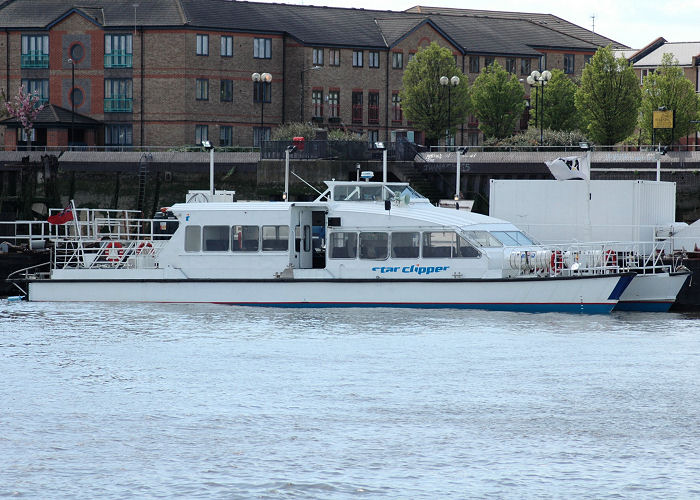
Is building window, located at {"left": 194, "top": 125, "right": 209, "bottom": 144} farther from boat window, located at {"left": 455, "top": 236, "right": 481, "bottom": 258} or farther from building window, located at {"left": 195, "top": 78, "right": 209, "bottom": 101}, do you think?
boat window, located at {"left": 455, "top": 236, "right": 481, "bottom": 258}

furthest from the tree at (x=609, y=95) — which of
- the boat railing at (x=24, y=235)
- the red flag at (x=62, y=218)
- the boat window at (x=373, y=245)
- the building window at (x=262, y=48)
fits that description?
the red flag at (x=62, y=218)

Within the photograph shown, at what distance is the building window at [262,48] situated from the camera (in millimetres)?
76438

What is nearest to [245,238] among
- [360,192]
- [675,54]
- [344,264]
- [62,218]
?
[344,264]

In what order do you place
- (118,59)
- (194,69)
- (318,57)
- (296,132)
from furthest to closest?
(318,57), (118,59), (194,69), (296,132)

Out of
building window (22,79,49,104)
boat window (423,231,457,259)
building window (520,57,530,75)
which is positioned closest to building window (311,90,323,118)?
building window (22,79,49,104)

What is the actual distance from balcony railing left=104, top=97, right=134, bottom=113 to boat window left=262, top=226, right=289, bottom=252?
149 ft

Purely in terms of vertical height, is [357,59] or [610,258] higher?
[357,59]

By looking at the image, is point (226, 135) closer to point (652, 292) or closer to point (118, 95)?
point (118, 95)

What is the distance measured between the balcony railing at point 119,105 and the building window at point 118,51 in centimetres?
207

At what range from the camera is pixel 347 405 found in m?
20.0

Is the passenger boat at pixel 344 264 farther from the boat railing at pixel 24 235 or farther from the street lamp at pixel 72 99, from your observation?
the street lamp at pixel 72 99

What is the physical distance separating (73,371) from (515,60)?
68519 mm

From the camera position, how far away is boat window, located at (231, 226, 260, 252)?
102 ft

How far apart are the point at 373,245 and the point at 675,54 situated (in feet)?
289
